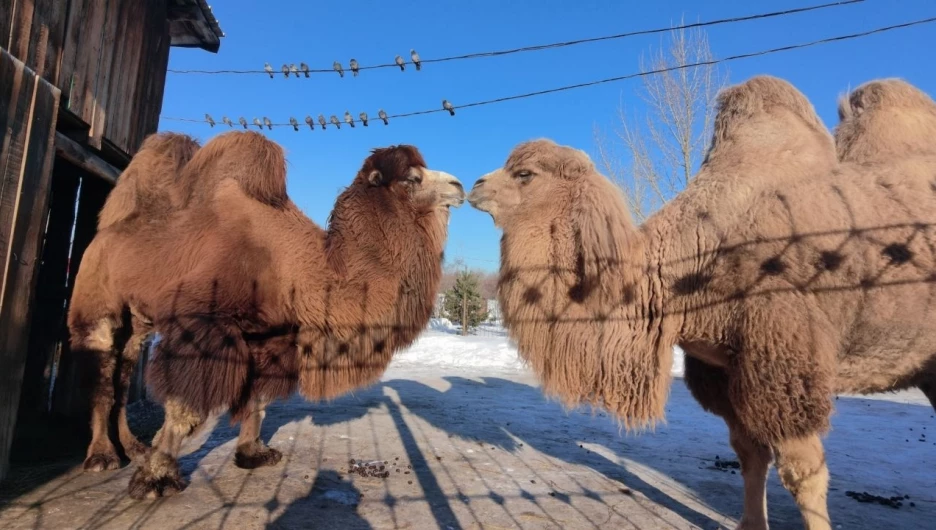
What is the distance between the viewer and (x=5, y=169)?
10.5 ft

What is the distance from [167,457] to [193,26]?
6.12 meters

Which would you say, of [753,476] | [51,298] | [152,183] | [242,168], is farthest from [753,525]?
[51,298]

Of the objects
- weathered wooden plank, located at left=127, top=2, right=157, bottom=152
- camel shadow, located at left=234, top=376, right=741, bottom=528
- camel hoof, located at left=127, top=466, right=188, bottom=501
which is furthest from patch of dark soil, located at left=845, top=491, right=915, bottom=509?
weathered wooden plank, located at left=127, top=2, right=157, bottom=152

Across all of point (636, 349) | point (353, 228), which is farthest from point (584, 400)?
point (353, 228)

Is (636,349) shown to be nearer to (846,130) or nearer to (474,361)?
(846,130)

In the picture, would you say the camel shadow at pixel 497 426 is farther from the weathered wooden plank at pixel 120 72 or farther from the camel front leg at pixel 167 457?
the weathered wooden plank at pixel 120 72

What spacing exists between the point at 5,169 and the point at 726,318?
4.47m

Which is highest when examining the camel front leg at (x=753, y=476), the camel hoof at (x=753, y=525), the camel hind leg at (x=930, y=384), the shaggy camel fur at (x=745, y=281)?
the shaggy camel fur at (x=745, y=281)

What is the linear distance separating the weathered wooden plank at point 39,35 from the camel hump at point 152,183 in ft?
2.78

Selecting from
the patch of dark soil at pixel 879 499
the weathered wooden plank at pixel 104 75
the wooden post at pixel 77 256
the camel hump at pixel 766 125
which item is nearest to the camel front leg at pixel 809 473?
the camel hump at pixel 766 125

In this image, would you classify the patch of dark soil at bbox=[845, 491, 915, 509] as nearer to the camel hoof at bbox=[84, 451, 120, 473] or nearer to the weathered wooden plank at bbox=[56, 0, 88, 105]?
the camel hoof at bbox=[84, 451, 120, 473]

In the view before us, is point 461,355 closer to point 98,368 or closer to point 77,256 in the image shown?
point 77,256

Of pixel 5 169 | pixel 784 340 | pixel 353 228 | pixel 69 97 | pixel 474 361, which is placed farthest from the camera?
pixel 474 361

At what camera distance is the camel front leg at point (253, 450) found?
4.16m
